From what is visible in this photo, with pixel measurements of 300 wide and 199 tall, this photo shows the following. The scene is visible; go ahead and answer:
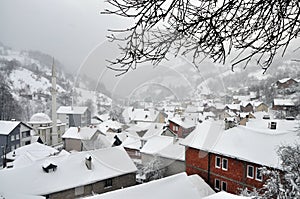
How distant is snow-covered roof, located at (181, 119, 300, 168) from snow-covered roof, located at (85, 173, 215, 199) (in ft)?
6.55

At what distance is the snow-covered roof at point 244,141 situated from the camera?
29.2 feet

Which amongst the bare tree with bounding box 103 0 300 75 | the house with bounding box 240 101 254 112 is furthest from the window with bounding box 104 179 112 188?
the house with bounding box 240 101 254 112

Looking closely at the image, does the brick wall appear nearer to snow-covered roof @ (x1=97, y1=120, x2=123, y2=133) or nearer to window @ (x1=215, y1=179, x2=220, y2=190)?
A: window @ (x1=215, y1=179, x2=220, y2=190)

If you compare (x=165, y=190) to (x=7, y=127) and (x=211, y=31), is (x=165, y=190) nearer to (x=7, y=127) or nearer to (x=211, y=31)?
(x=211, y=31)

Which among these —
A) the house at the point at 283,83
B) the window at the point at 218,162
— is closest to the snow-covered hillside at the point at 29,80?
the window at the point at 218,162

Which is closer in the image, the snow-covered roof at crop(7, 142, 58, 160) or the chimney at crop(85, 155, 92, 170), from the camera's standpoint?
the chimney at crop(85, 155, 92, 170)

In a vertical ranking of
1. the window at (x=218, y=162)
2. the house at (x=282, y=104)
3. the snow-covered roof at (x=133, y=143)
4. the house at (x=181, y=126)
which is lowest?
the snow-covered roof at (x=133, y=143)

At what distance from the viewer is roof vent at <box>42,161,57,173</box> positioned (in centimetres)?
1058

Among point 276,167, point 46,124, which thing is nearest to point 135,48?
point 276,167

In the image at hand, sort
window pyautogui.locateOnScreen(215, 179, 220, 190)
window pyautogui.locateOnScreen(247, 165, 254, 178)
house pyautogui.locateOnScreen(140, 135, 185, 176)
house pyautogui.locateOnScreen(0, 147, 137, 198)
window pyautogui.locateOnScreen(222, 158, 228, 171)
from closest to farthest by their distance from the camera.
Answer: window pyautogui.locateOnScreen(247, 165, 254, 178) < house pyautogui.locateOnScreen(0, 147, 137, 198) < window pyautogui.locateOnScreen(222, 158, 228, 171) < window pyautogui.locateOnScreen(215, 179, 220, 190) < house pyautogui.locateOnScreen(140, 135, 185, 176)

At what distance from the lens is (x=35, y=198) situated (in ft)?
28.4

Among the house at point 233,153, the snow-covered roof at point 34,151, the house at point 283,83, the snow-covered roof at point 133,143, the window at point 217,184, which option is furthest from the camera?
the house at point 283,83

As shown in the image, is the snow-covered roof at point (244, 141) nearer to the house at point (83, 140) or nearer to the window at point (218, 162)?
the window at point (218, 162)

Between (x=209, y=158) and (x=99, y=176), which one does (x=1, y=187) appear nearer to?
(x=99, y=176)
